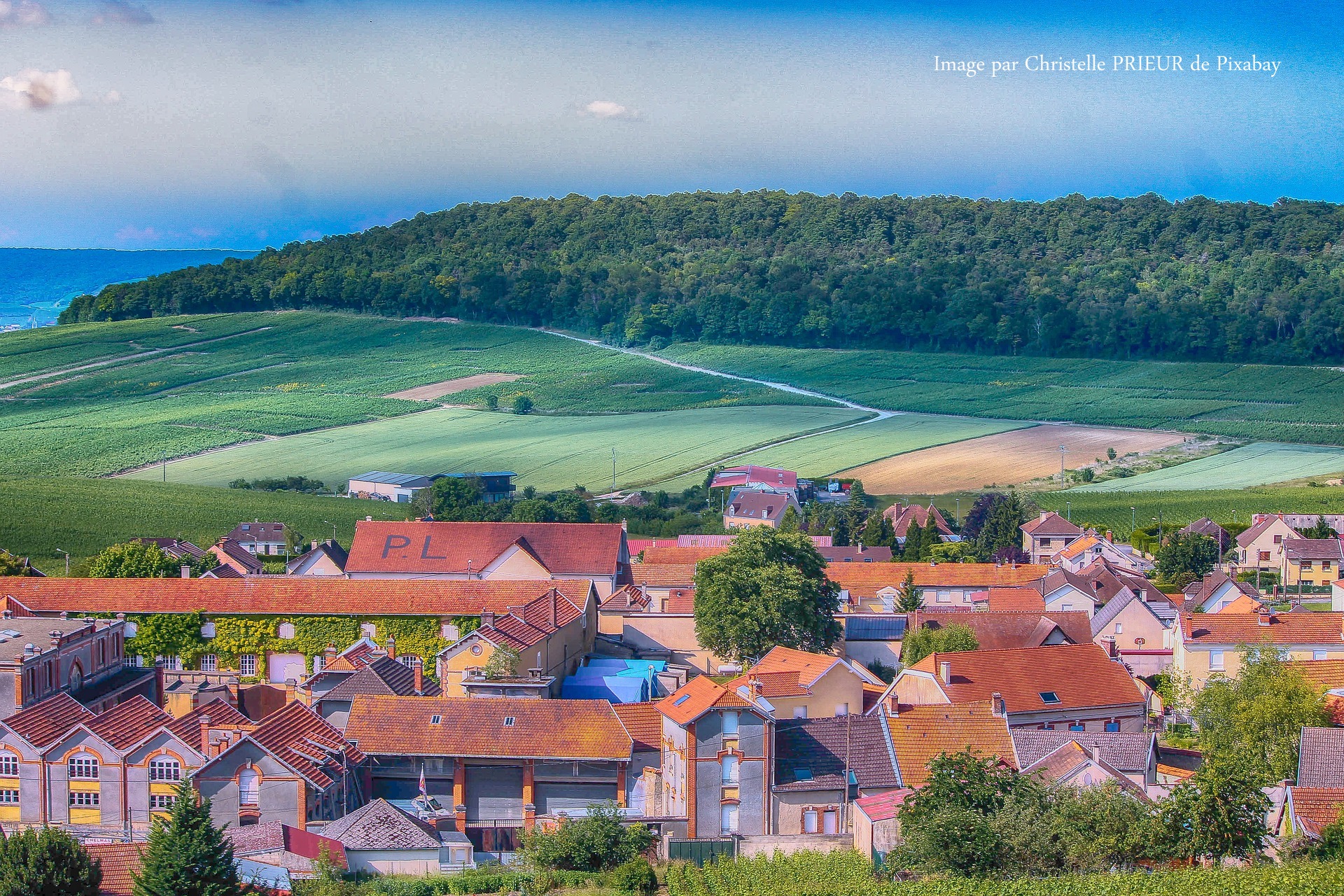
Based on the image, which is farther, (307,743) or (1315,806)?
(307,743)

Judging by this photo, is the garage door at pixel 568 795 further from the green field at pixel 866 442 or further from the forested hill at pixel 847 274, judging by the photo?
the forested hill at pixel 847 274

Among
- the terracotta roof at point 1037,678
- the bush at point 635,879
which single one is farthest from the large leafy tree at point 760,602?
the bush at point 635,879

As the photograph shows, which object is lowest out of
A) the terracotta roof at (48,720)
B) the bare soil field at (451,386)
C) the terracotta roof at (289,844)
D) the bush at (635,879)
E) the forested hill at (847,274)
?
the bush at (635,879)

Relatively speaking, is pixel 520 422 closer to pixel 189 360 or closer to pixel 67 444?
pixel 67 444

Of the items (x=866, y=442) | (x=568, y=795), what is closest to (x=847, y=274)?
(x=866, y=442)

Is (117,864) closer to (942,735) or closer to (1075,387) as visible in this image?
(942,735)

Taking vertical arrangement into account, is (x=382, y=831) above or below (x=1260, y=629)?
below

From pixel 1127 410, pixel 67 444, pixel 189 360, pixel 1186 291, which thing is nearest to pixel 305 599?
pixel 67 444
